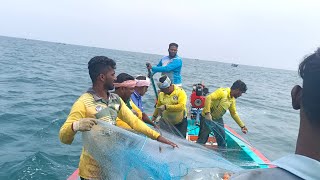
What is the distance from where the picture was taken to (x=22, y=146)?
8906 mm

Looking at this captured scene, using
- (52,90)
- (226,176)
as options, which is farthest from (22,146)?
(52,90)

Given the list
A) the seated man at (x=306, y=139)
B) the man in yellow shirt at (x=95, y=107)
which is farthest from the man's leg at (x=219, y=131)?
the seated man at (x=306, y=139)

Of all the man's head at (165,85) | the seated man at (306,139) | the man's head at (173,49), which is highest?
the man's head at (173,49)

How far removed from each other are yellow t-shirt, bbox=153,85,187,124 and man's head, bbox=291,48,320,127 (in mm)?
5536

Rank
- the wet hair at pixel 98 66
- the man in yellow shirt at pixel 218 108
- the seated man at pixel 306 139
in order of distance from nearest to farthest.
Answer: the seated man at pixel 306 139 < the wet hair at pixel 98 66 < the man in yellow shirt at pixel 218 108

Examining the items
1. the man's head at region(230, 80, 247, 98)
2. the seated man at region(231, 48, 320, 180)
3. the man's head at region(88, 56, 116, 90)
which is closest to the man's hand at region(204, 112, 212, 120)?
the man's head at region(230, 80, 247, 98)

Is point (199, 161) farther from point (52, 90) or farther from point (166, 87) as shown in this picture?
point (52, 90)

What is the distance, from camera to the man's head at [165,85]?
6621 mm

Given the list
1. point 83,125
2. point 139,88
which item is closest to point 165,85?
point 139,88

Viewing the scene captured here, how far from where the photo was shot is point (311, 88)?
124 cm

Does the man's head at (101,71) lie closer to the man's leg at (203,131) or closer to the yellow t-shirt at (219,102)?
the yellow t-shirt at (219,102)

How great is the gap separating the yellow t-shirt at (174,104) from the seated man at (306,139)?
549 cm

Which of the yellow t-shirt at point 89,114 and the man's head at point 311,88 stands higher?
the man's head at point 311,88

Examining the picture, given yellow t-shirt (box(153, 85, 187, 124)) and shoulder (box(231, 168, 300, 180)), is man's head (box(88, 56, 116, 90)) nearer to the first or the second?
shoulder (box(231, 168, 300, 180))
